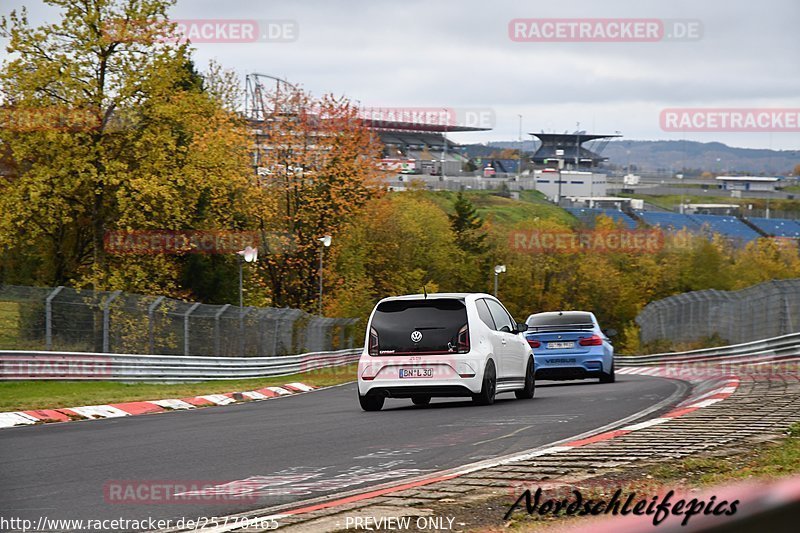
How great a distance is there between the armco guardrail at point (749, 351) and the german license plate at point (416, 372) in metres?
12.3

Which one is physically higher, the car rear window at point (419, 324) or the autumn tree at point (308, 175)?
the autumn tree at point (308, 175)

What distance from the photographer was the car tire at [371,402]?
16453 millimetres

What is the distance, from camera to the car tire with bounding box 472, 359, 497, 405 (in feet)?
53.7

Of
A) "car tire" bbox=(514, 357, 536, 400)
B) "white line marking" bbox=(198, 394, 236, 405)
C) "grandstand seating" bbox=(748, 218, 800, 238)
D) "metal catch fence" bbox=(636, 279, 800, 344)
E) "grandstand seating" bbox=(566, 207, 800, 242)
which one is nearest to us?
"car tire" bbox=(514, 357, 536, 400)

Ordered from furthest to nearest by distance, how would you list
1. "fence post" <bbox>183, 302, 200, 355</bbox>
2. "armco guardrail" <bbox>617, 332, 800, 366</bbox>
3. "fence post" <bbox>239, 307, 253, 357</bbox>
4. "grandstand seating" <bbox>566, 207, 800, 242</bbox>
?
"grandstand seating" <bbox>566, 207, 800, 242</bbox>, "fence post" <bbox>239, 307, 253, 357</bbox>, "fence post" <bbox>183, 302, 200, 355</bbox>, "armco guardrail" <bbox>617, 332, 800, 366</bbox>

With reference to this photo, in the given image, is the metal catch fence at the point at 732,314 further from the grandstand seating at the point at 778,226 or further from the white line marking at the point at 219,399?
the grandstand seating at the point at 778,226

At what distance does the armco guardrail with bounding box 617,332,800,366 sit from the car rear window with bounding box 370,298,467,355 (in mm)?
11935

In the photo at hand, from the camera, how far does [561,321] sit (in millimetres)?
23797

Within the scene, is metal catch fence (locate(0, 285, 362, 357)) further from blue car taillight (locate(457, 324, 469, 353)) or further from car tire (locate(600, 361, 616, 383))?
blue car taillight (locate(457, 324, 469, 353))

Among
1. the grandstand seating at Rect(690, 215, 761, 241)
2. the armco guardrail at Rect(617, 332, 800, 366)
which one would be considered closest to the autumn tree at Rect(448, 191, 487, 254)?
the grandstand seating at Rect(690, 215, 761, 241)

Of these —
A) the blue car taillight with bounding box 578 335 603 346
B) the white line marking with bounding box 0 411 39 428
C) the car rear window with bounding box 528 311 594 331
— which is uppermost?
the car rear window with bounding box 528 311 594 331

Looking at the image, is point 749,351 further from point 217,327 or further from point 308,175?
point 308,175

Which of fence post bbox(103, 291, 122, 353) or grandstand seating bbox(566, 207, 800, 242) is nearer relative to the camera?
fence post bbox(103, 291, 122, 353)

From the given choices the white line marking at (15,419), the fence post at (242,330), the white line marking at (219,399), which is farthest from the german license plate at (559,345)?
the fence post at (242,330)
